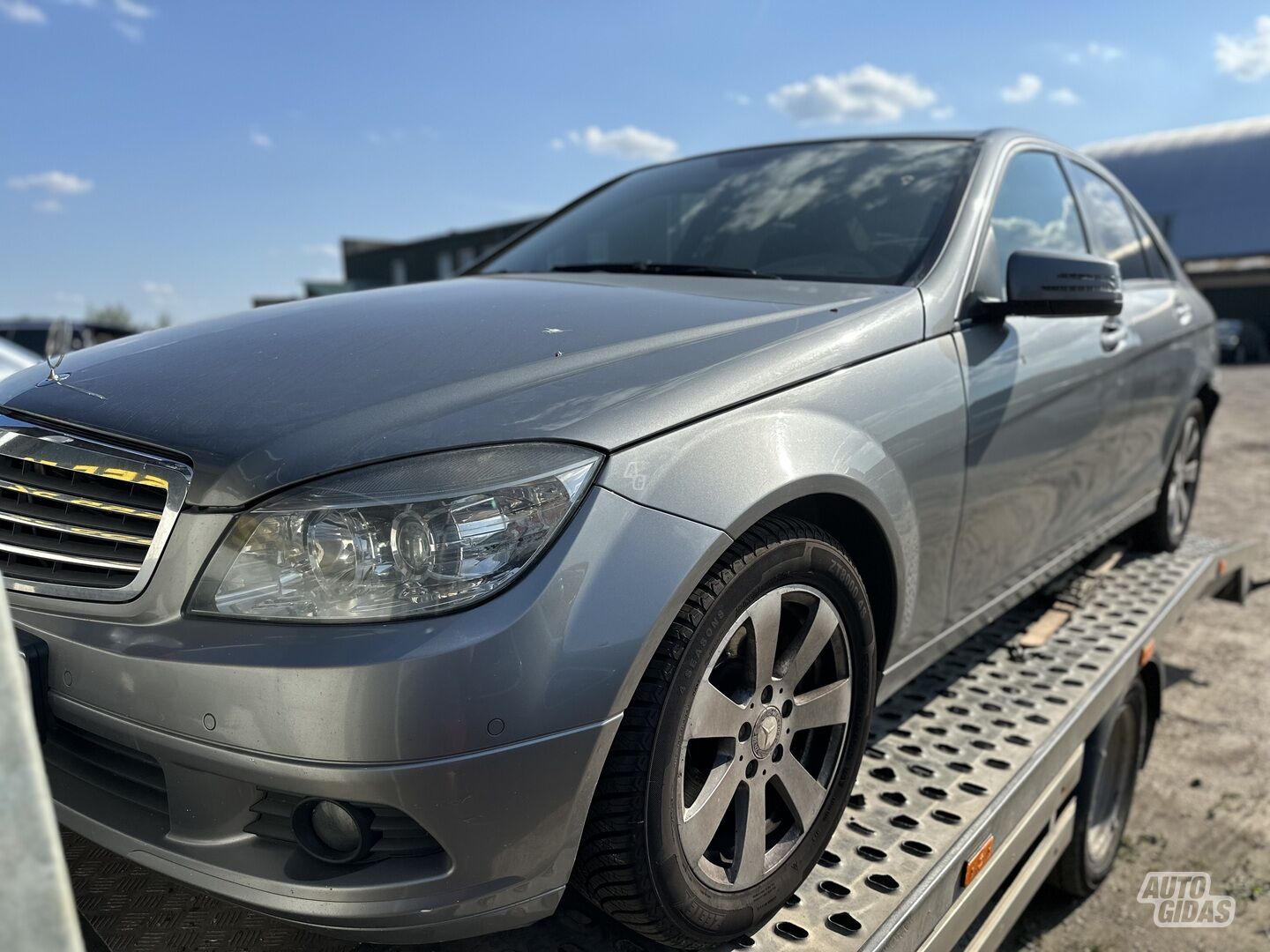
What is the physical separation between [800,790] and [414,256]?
38508mm

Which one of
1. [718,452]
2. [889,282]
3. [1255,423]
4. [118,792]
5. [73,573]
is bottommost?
[1255,423]

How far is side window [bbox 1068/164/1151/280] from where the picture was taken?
3.30 metres

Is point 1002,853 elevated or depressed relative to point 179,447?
depressed

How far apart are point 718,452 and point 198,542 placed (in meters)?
0.76

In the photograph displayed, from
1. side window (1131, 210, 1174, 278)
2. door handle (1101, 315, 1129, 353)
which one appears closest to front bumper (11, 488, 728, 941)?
door handle (1101, 315, 1129, 353)

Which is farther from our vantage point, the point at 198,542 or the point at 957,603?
the point at 957,603

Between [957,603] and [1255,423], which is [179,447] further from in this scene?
[1255,423]

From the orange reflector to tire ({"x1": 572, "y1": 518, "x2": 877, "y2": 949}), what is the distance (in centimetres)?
32

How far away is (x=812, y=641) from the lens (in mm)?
1683

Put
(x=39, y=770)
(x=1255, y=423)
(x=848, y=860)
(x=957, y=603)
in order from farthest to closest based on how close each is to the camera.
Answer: (x=1255, y=423), (x=957, y=603), (x=848, y=860), (x=39, y=770)

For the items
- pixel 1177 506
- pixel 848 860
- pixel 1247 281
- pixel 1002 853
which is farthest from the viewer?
pixel 1247 281

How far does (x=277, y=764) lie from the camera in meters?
1.25

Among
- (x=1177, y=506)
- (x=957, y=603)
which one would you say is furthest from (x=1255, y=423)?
(x=957, y=603)

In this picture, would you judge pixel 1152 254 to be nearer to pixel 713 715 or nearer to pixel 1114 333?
pixel 1114 333
